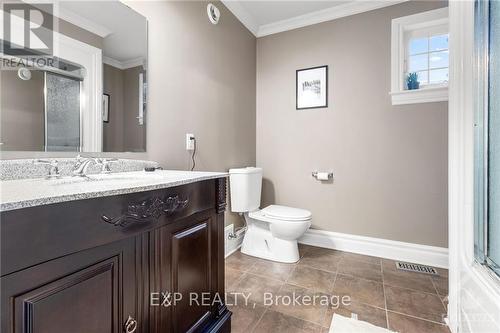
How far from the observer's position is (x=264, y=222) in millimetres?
2248

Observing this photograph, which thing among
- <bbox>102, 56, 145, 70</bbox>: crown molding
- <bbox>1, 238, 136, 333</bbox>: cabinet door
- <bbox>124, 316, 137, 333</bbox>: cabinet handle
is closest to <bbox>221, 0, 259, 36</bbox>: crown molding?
<bbox>102, 56, 145, 70</bbox>: crown molding

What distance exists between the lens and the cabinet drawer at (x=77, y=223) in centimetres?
53

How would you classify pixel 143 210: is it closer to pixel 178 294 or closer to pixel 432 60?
pixel 178 294

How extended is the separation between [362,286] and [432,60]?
2.10 metres

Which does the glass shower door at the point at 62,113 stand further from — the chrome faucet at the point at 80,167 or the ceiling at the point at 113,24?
the ceiling at the point at 113,24

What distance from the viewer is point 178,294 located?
38.9 inches

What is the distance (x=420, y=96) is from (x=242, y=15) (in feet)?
6.06

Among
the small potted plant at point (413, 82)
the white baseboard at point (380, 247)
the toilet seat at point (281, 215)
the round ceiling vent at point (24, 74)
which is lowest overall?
the white baseboard at point (380, 247)

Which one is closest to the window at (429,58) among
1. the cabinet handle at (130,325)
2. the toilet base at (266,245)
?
the toilet base at (266,245)

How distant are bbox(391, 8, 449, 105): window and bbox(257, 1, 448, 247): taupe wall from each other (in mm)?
67

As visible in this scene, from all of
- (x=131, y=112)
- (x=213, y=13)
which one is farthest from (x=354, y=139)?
(x=131, y=112)

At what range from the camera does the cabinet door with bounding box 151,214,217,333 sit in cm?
91

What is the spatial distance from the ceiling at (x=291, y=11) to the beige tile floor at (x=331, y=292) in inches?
93.9

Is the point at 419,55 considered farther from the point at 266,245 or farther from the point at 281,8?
the point at 266,245
